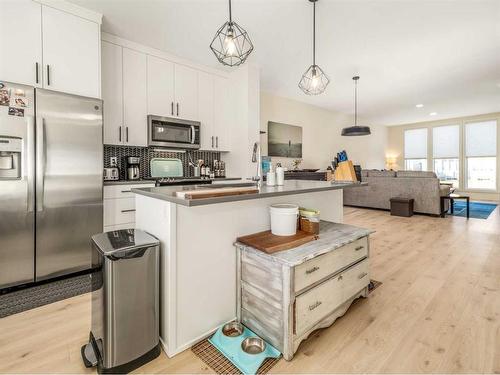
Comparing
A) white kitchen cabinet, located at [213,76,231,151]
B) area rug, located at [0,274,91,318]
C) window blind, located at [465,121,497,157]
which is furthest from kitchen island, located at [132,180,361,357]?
window blind, located at [465,121,497,157]

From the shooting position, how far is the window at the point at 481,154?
7984 millimetres

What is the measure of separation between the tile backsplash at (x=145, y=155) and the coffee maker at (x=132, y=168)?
177mm

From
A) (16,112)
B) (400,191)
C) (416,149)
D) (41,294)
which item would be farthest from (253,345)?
(416,149)

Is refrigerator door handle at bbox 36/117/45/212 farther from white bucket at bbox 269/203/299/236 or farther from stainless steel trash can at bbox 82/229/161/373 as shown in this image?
white bucket at bbox 269/203/299/236

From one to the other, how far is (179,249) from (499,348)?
6.42ft

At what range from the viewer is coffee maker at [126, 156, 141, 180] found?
129 inches

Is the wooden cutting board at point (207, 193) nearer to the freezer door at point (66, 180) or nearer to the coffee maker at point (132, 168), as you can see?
the freezer door at point (66, 180)

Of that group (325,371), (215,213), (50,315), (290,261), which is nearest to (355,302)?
(325,371)

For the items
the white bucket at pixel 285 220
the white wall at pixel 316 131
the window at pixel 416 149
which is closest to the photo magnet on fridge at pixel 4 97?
the white bucket at pixel 285 220

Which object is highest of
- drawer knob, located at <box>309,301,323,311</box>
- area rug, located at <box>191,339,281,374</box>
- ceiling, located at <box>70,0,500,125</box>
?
ceiling, located at <box>70,0,500,125</box>

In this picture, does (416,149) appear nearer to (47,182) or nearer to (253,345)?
(253,345)

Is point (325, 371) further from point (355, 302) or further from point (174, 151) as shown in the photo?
point (174, 151)

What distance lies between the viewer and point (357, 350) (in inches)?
58.3

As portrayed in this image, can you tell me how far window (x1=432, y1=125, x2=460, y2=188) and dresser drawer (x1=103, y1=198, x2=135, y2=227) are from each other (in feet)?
32.6
